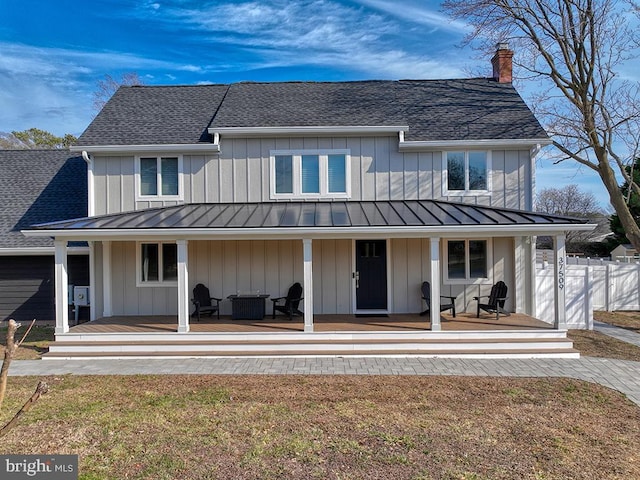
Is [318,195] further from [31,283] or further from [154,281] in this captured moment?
[31,283]

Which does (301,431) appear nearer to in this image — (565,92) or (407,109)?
(407,109)

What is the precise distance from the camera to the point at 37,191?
13930 millimetres

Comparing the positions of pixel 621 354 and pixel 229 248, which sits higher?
→ pixel 229 248

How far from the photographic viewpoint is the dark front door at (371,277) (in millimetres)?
Result: 11344

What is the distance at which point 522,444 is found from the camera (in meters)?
4.88

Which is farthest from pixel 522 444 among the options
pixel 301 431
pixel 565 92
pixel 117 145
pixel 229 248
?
pixel 565 92

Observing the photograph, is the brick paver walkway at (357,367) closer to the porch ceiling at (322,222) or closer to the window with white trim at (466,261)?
the porch ceiling at (322,222)

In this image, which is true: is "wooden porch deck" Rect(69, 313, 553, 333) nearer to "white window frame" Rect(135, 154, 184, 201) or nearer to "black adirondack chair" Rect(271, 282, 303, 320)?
"black adirondack chair" Rect(271, 282, 303, 320)

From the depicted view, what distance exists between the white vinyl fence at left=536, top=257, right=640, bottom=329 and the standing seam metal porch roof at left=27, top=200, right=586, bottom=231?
3526 mm

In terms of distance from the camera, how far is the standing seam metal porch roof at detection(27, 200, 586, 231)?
9.06 m

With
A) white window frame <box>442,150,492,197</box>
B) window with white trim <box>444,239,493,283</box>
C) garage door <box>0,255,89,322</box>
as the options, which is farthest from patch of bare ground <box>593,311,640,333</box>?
garage door <box>0,255,89,322</box>

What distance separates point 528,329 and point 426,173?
4.78m

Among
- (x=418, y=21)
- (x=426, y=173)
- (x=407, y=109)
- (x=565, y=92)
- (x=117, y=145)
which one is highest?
(x=418, y=21)

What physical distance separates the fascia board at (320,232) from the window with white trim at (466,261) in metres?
2.30
